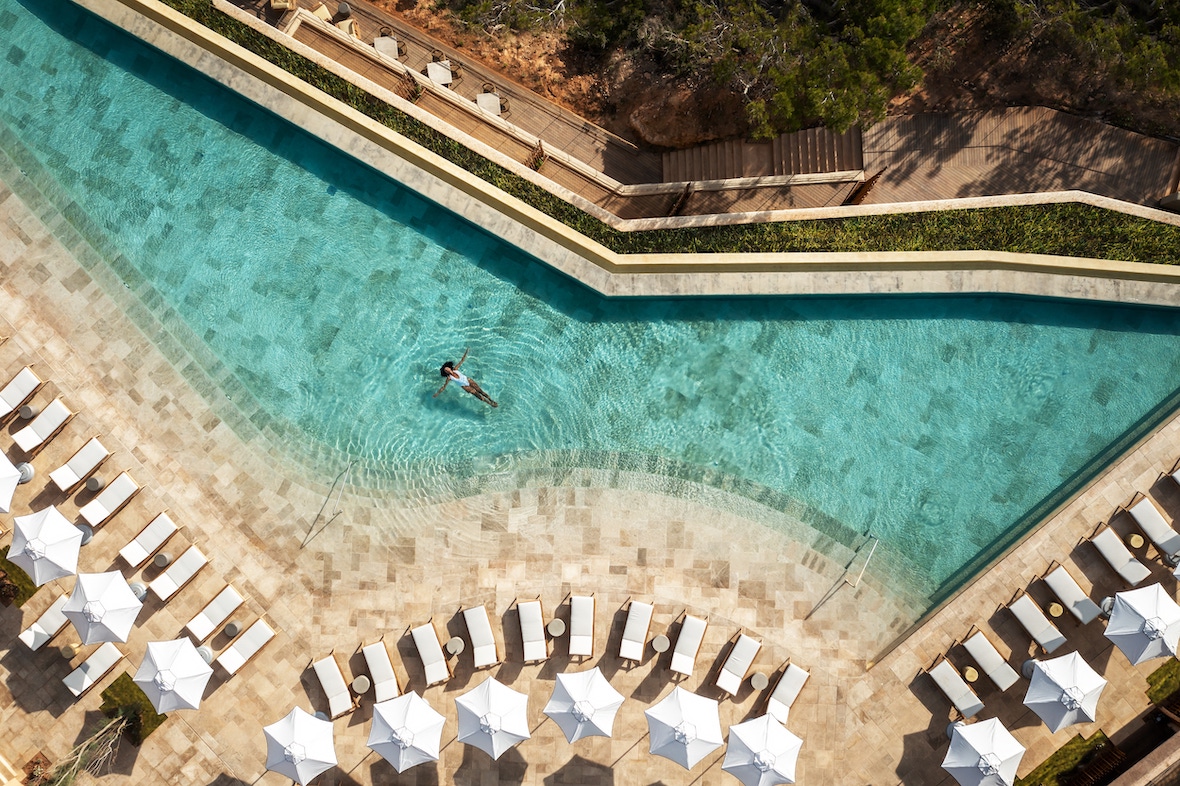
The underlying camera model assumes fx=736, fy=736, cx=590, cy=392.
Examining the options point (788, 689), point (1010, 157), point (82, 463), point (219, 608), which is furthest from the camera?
point (1010, 157)

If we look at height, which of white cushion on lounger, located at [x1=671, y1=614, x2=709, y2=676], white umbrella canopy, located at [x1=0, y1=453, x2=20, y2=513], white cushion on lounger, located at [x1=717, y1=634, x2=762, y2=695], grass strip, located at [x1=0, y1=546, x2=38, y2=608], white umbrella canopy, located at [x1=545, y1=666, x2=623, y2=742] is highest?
white umbrella canopy, located at [x1=0, y1=453, x2=20, y2=513]

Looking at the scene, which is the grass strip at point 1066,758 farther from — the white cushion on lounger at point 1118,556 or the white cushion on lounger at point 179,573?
the white cushion on lounger at point 179,573

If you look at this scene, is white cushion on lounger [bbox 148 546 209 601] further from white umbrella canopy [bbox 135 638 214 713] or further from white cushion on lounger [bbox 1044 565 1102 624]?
white cushion on lounger [bbox 1044 565 1102 624]

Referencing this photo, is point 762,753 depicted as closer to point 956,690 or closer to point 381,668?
point 956,690

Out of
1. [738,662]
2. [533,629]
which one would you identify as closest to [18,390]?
[533,629]

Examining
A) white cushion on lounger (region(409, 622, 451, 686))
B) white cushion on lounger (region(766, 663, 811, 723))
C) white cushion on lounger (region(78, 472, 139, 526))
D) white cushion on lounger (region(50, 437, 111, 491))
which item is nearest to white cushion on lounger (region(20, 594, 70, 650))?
white cushion on lounger (region(78, 472, 139, 526))
